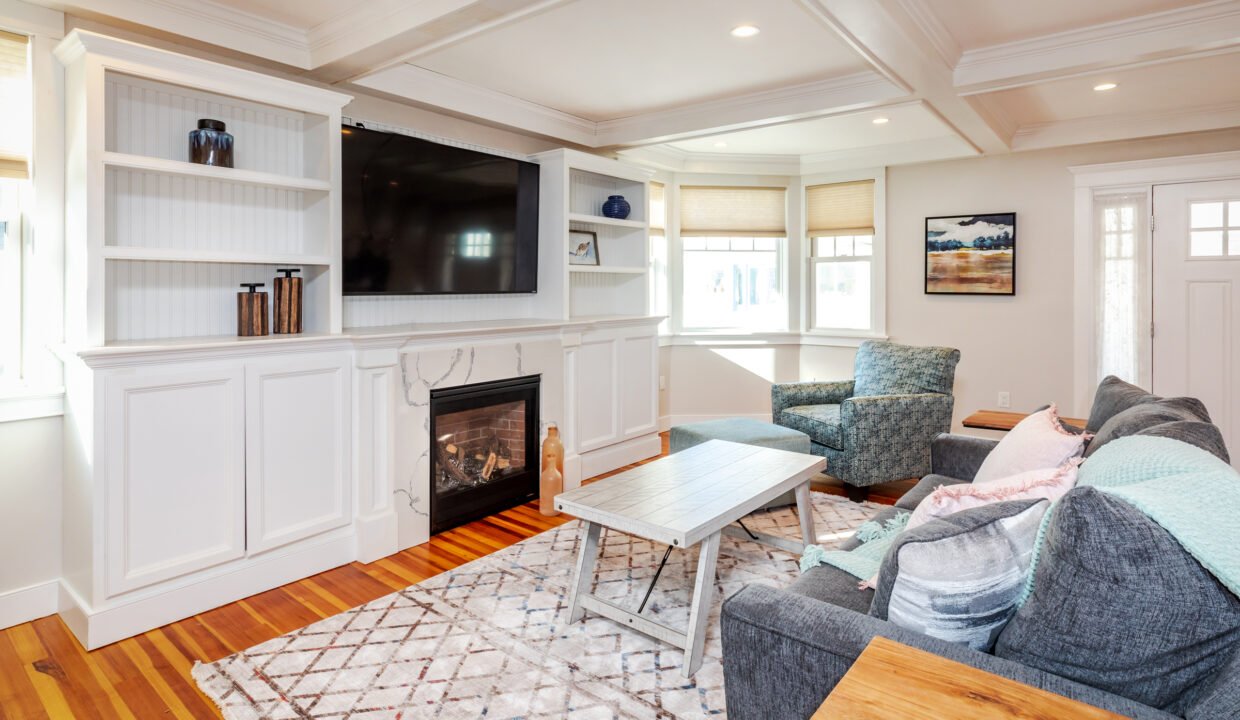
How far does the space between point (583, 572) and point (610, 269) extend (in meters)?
2.56

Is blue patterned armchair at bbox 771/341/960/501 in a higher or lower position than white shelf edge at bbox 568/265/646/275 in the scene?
lower

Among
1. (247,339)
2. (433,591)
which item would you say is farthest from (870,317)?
(247,339)

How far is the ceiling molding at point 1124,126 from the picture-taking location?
14.3 ft

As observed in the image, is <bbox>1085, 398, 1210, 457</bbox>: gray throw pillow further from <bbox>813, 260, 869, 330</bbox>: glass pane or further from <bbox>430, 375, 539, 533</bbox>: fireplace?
<bbox>813, 260, 869, 330</bbox>: glass pane

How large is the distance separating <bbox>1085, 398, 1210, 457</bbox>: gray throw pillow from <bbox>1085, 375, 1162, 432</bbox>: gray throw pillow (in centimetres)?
13

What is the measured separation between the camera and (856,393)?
4.80 m

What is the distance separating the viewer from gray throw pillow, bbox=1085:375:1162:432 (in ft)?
8.13

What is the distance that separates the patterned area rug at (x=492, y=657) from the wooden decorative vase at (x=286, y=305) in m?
1.25

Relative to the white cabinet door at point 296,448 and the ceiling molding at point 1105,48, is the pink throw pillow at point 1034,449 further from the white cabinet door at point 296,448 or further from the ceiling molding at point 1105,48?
the white cabinet door at point 296,448

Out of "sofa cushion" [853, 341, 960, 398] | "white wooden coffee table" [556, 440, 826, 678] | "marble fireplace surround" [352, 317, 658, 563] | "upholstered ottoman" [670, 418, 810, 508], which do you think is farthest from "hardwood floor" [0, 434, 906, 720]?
"sofa cushion" [853, 341, 960, 398]

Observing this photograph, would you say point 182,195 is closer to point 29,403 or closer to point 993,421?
point 29,403

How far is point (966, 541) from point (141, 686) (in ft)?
7.92

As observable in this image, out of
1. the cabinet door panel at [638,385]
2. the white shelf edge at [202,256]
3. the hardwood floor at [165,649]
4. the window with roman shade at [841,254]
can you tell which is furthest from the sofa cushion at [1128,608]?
the window with roman shade at [841,254]

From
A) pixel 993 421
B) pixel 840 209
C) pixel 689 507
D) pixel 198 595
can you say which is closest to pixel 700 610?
pixel 689 507
